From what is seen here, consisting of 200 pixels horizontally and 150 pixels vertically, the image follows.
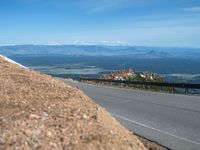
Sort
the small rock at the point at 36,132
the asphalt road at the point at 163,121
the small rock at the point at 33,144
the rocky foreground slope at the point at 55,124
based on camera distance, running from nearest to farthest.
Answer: the small rock at the point at 33,144
the rocky foreground slope at the point at 55,124
the small rock at the point at 36,132
the asphalt road at the point at 163,121

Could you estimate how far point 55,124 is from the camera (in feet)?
24.1

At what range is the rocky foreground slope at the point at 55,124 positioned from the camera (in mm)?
6738

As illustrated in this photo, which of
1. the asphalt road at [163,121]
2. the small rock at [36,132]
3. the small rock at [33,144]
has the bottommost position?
the asphalt road at [163,121]

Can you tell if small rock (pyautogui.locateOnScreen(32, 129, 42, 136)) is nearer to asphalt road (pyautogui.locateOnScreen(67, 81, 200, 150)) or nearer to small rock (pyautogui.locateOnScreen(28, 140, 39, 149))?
small rock (pyautogui.locateOnScreen(28, 140, 39, 149))

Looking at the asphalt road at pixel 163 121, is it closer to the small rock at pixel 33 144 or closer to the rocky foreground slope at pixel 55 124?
the rocky foreground slope at pixel 55 124

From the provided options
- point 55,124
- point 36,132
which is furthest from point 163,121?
point 36,132

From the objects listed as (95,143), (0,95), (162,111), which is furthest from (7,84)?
(162,111)

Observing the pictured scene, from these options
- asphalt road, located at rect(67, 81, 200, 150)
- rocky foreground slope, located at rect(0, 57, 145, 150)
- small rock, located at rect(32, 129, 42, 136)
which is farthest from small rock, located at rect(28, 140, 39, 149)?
asphalt road, located at rect(67, 81, 200, 150)

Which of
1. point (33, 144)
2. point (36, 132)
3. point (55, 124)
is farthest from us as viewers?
point (55, 124)

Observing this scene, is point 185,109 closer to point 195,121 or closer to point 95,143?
point 195,121

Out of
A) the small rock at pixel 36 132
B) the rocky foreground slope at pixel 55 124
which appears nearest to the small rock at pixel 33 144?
the rocky foreground slope at pixel 55 124

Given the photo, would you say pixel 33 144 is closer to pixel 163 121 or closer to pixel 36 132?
pixel 36 132

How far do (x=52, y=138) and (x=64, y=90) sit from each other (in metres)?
3.26

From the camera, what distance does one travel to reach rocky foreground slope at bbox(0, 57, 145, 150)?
22.1ft
